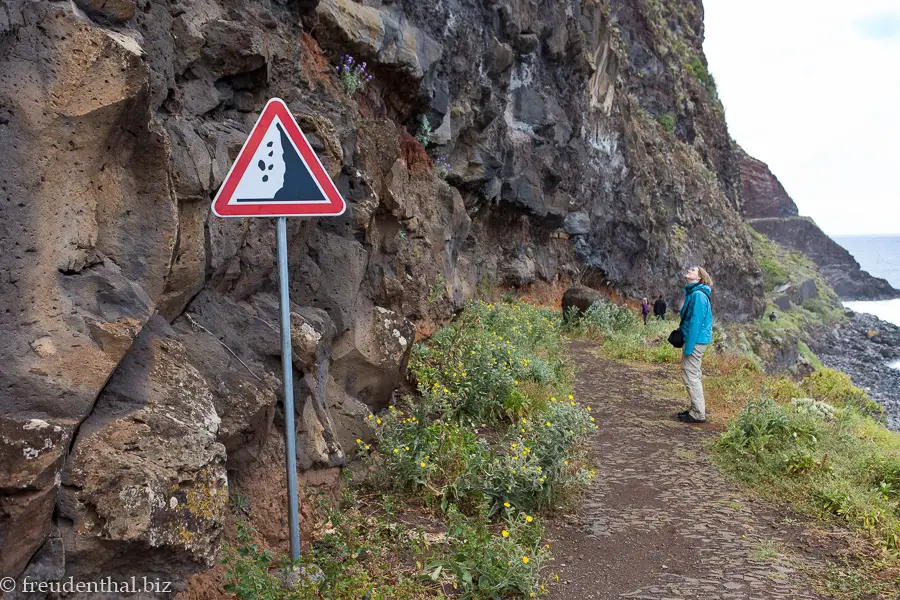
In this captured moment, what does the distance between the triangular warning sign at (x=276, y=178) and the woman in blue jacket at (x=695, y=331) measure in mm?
5344

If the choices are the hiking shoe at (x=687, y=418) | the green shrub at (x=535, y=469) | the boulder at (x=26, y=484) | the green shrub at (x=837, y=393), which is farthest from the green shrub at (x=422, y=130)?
the boulder at (x=26, y=484)

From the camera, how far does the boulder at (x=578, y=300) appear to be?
53.6 ft

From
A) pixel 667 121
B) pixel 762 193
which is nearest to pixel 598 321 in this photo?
pixel 667 121

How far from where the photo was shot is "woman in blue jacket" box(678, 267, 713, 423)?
7.50 m

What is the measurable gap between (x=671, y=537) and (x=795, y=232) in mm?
75279

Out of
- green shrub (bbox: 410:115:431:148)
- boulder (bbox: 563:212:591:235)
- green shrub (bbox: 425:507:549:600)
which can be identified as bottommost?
green shrub (bbox: 425:507:549:600)

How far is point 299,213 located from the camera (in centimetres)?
319

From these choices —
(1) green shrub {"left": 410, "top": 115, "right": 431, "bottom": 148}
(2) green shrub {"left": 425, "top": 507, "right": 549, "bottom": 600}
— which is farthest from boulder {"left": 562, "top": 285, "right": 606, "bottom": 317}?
(2) green shrub {"left": 425, "top": 507, "right": 549, "bottom": 600}

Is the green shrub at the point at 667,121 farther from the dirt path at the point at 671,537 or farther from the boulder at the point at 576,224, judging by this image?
the dirt path at the point at 671,537

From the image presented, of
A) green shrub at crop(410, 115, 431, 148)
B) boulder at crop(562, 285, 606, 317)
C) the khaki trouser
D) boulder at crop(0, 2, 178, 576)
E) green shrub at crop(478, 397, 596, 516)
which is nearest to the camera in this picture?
boulder at crop(0, 2, 178, 576)

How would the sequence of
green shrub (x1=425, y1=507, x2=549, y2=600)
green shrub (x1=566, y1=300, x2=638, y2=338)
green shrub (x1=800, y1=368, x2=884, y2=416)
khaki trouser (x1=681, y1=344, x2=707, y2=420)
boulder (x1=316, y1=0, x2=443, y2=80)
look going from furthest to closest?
1. green shrub (x1=566, y1=300, x2=638, y2=338)
2. green shrub (x1=800, y1=368, x2=884, y2=416)
3. khaki trouser (x1=681, y1=344, x2=707, y2=420)
4. boulder (x1=316, y1=0, x2=443, y2=80)
5. green shrub (x1=425, y1=507, x2=549, y2=600)

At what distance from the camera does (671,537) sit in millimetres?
4582

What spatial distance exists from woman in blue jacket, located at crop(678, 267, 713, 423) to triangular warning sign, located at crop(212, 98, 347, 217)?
5.34 m

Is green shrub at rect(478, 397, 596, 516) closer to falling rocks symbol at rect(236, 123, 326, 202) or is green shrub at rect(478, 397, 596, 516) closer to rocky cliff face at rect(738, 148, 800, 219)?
falling rocks symbol at rect(236, 123, 326, 202)
